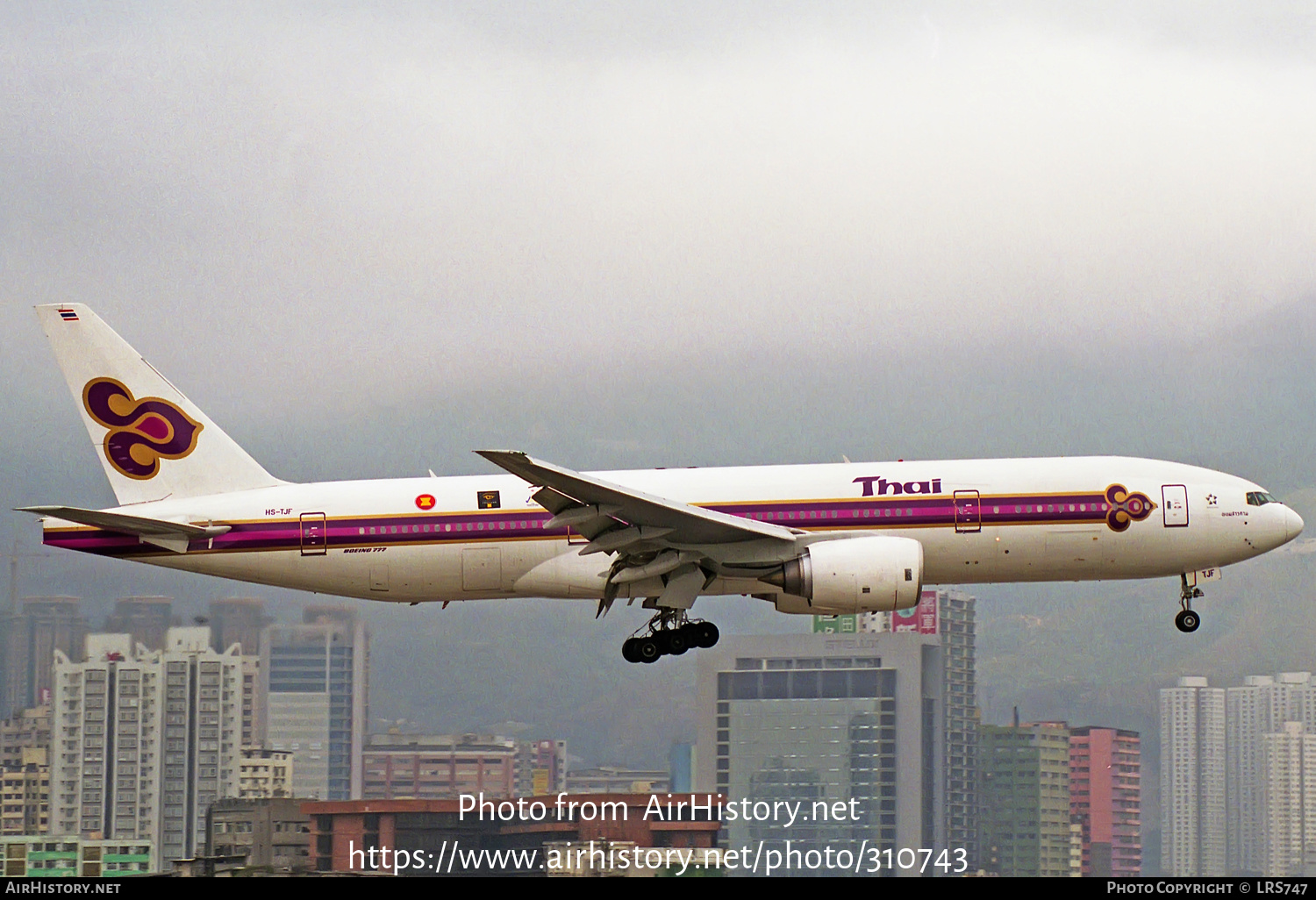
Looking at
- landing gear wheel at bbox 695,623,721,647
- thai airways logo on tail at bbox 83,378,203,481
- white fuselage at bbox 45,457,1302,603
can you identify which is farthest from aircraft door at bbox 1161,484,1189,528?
thai airways logo on tail at bbox 83,378,203,481

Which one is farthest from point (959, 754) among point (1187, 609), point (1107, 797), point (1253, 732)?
point (1187, 609)

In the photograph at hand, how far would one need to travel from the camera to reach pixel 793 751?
573 ft

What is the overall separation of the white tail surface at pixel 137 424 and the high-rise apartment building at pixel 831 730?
123 m

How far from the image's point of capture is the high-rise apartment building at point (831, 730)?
168m

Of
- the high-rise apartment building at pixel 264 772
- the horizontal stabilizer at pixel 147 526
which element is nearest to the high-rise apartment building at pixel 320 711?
the high-rise apartment building at pixel 264 772

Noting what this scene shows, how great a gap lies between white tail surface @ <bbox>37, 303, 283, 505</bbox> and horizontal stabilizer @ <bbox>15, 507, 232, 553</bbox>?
6.07 ft

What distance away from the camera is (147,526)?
118ft

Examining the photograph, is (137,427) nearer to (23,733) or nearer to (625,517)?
(625,517)

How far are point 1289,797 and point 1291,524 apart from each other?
14664 centimetres

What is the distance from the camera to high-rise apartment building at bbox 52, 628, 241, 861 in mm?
111625

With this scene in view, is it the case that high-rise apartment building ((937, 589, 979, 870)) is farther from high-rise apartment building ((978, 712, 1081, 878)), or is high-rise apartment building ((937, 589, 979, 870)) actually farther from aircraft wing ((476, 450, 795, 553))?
aircraft wing ((476, 450, 795, 553))

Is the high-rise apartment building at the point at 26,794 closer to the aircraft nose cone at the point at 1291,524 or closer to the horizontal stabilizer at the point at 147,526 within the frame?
the horizontal stabilizer at the point at 147,526
